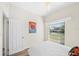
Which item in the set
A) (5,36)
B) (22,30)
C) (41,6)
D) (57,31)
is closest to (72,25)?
(57,31)

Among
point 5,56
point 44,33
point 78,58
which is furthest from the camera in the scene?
point 44,33

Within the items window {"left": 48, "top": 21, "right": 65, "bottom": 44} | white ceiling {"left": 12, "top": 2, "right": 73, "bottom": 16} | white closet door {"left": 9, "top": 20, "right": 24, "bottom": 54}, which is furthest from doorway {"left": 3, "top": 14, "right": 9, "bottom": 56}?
window {"left": 48, "top": 21, "right": 65, "bottom": 44}

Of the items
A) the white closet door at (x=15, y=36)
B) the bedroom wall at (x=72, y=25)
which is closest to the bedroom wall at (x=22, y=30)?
the white closet door at (x=15, y=36)

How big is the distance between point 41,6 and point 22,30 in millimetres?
376

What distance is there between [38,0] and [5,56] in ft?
2.48

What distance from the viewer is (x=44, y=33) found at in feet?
4.66

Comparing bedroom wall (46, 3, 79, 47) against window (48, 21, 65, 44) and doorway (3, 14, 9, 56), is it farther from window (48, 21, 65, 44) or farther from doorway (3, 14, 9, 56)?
doorway (3, 14, 9, 56)

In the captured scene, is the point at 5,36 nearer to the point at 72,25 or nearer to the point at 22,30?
the point at 22,30

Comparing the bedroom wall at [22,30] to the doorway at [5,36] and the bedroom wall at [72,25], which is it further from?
the bedroom wall at [72,25]

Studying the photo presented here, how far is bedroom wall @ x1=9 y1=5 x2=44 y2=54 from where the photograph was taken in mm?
1341

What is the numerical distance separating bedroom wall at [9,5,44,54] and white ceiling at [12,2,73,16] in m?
0.05

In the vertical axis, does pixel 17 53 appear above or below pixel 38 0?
below

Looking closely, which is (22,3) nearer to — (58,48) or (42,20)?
(42,20)

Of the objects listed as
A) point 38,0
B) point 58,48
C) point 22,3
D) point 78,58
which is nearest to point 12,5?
point 22,3
